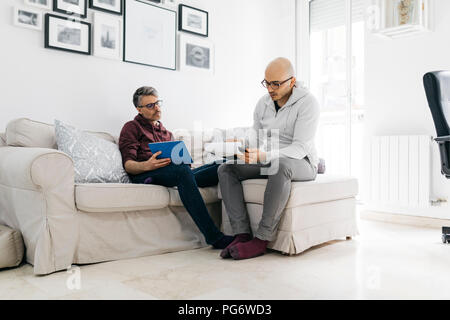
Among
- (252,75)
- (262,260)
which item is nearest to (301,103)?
(262,260)

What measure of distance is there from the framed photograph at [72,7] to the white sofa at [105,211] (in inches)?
34.4

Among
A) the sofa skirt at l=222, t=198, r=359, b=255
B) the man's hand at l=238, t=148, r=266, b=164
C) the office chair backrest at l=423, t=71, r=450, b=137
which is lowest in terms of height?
the sofa skirt at l=222, t=198, r=359, b=255

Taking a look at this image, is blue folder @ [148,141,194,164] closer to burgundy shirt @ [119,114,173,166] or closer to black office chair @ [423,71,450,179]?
burgundy shirt @ [119,114,173,166]

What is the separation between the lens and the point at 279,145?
239 cm

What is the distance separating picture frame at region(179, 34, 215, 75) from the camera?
342 centimetres

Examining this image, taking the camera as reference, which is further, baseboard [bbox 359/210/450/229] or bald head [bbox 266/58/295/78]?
baseboard [bbox 359/210/450/229]

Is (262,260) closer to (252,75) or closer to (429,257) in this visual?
(429,257)

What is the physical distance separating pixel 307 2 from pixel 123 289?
3639 millimetres

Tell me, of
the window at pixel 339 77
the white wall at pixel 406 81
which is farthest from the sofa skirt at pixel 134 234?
the window at pixel 339 77

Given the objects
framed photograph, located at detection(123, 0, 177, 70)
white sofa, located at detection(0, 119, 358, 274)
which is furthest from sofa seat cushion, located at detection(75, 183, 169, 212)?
framed photograph, located at detection(123, 0, 177, 70)

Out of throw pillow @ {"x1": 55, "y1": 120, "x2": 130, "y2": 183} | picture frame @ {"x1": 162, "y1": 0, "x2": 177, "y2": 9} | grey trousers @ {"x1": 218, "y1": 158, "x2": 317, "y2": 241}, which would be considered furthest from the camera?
picture frame @ {"x1": 162, "y1": 0, "x2": 177, "y2": 9}

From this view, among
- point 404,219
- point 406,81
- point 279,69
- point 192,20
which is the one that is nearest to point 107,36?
point 192,20

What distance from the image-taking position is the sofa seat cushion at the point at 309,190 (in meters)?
2.21

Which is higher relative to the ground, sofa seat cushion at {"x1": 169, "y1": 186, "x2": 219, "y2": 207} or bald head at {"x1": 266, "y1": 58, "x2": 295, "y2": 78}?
bald head at {"x1": 266, "y1": 58, "x2": 295, "y2": 78}
